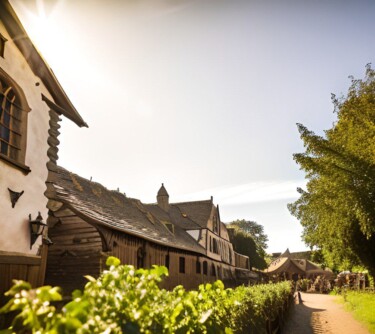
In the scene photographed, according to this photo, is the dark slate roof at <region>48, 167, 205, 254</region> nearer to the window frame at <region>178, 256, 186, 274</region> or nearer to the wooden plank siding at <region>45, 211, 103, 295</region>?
the wooden plank siding at <region>45, 211, 103, 295</region>

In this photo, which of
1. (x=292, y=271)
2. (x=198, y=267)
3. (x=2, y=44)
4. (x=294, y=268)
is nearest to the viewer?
(x=2, y=44)

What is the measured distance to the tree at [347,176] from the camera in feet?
36.7

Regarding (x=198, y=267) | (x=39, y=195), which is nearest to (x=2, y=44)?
(x=39, y=195)

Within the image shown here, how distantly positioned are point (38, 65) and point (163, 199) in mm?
25243

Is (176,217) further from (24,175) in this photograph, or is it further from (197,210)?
(24,175)

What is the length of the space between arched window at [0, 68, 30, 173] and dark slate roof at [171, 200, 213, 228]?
986 inches

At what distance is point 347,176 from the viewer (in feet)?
37.7

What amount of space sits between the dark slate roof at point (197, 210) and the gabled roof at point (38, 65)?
23.2 metres

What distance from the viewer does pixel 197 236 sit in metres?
29.9

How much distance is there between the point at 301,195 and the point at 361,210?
591 cm

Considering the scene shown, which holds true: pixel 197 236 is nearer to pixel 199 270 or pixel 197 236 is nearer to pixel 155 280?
pixel 199 270

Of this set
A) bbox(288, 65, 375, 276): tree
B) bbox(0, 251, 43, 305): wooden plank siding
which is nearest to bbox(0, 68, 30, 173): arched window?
bbox(0, 251, 43, 305): wooden plank siding

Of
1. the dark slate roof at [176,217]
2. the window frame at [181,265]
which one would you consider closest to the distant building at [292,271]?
the dark slate roof at [176,217]

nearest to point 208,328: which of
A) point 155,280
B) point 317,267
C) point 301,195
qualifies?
point 155,280
